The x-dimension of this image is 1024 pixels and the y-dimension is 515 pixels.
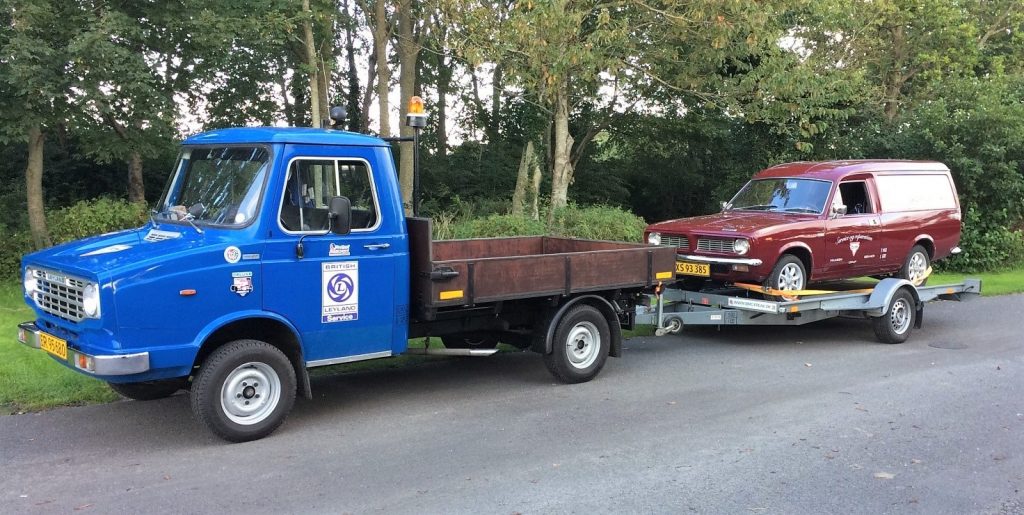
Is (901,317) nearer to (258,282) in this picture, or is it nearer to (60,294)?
(258,282)

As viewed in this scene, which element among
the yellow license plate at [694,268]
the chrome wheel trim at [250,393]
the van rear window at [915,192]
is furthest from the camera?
the van rear window at [915,192]

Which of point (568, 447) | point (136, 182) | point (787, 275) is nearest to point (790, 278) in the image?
point (787, 275)

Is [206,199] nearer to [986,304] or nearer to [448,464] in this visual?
[448,464]

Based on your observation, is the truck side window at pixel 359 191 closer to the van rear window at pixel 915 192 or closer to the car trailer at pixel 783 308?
the car trailer at pixel 783 308

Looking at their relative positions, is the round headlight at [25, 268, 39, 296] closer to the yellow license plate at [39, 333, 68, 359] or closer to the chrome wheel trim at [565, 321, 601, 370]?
the yellow license plate at [39, 333, 68, 359]

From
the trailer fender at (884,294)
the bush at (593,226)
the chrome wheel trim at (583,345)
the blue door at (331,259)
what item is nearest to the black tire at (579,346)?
the chrome wheel trim at (583,345)

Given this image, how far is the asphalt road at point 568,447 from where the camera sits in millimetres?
4723

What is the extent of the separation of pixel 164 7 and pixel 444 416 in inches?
412

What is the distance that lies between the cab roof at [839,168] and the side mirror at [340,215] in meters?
7.20

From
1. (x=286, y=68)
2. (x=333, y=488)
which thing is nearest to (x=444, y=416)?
(x=333, y=488)

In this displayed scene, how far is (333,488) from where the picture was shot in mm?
4867

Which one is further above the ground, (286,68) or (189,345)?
(286,68)

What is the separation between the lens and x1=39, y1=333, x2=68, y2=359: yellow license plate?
18.0ft

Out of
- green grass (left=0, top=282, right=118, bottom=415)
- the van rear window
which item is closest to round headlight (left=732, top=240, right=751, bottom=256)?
the van rear window
